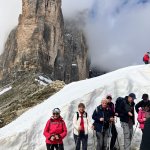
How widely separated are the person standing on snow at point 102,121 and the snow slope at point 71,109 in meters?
2.14

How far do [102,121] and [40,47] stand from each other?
130854mm

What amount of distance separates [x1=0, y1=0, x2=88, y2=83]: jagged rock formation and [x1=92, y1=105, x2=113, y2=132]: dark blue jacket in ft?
366

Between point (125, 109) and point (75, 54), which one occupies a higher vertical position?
point (75, 54)

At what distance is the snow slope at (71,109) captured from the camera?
17.2 m

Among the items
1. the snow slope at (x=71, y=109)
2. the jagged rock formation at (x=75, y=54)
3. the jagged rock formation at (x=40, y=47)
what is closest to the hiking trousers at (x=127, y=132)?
the snow slope at (x=71, y=109)

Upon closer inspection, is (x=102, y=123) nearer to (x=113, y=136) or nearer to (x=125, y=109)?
(x=125, y=109)

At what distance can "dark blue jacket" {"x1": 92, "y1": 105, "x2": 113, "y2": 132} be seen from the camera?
49.1 ft

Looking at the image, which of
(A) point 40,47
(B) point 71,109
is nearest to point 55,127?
(B) point 71,109

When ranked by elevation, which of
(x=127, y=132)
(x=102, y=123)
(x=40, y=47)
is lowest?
(x=127, y=132)

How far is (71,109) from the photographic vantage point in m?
18.5

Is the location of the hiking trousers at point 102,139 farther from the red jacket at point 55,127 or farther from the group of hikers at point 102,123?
the red jacket at point 55,127

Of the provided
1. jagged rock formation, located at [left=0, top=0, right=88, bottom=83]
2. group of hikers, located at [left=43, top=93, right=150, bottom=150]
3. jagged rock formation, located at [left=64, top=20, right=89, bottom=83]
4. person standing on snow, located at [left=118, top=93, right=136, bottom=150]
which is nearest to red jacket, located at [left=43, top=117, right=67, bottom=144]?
group of hikers, located at [left=43, top=93, right=150, bottom=150]

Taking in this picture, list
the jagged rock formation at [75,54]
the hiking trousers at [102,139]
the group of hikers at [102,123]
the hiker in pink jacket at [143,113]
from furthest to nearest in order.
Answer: the jagged rock formation at [75,54] → the hiking trousers at [102,139] → the hiker in pink jacket at [143,113] → the group of hikers at [102,123]

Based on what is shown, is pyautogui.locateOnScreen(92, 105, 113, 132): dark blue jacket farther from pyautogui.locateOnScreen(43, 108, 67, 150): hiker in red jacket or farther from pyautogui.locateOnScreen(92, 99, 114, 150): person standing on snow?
pyautogui.locateOnScreen(43, 108, 67, 150): hiker in red jacket
